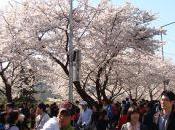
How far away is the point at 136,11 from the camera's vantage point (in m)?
31.1

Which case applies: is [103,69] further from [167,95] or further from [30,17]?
[167,95]

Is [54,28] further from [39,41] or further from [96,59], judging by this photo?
[96,59]

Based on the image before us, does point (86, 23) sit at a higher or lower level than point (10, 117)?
higher

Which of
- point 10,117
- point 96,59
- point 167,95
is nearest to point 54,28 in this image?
point 96,59

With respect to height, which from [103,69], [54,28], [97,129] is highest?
[54,28]

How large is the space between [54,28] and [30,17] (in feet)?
7.33

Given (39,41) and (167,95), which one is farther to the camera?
(39,41)

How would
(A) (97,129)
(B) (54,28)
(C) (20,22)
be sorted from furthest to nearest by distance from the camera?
(C) (20,22), (B) (54,28), (A) (97,129)

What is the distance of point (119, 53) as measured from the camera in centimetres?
2955

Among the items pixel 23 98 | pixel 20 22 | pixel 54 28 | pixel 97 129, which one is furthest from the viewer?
pixel 23 98

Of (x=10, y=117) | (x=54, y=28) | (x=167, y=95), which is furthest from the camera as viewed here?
(x=54, y=28)

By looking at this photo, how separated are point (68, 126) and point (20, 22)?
23358 mm

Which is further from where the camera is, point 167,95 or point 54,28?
point 54,28

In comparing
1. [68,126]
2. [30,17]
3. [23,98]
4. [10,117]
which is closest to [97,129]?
[10,117]
